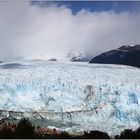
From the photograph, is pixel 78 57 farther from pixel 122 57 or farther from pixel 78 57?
pixel 122 57

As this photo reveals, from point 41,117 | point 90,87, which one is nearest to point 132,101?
point 90,87

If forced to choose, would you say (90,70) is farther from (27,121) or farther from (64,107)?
(27,121)

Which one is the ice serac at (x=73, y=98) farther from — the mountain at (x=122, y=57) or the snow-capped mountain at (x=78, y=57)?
the snow-capped mountain at (x=78, y=57)

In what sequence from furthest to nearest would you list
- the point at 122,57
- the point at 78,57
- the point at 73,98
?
the point at 78,57
the point at 122,57
the point at 73,98

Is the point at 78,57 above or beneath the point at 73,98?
above

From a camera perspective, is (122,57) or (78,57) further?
(78,57)

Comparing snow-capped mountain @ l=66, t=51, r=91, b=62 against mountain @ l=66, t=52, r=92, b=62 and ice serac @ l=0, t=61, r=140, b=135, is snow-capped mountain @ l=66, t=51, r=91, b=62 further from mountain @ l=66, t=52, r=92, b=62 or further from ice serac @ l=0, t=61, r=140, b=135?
ice serac @ l=0, t=61, r=140, b=135

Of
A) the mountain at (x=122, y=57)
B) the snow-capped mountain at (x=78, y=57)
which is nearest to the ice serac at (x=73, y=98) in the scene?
the mountain at (x=122, y=57)

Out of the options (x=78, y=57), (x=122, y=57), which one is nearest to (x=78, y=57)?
(x=78, y=57)
